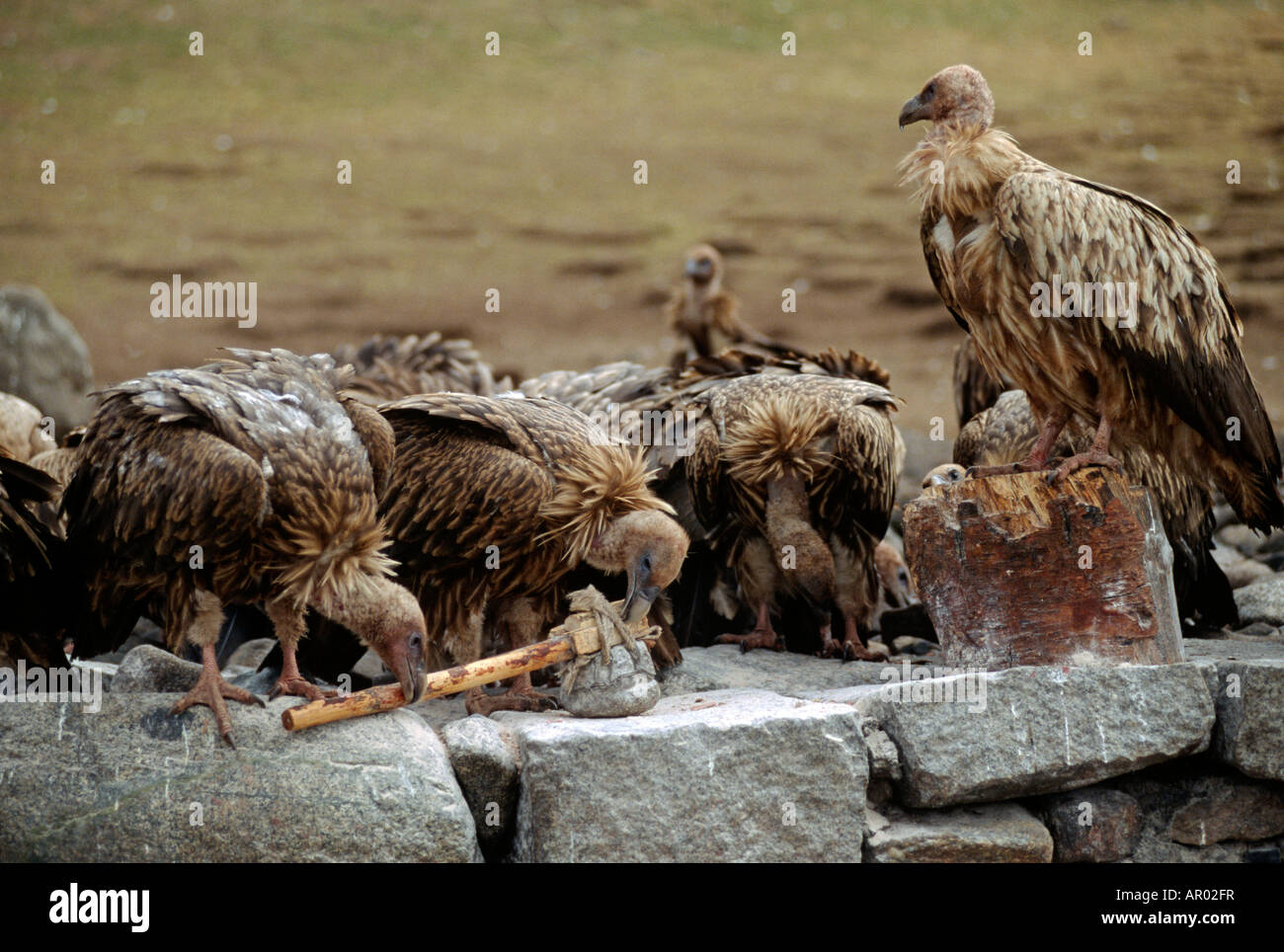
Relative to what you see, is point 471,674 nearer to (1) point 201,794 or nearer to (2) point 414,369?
(1) point 201,794

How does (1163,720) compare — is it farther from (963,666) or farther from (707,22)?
(707,22)

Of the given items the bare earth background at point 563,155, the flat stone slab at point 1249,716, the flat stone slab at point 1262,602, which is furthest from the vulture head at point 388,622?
the bare earth background at point 563,155

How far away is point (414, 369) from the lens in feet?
28.6

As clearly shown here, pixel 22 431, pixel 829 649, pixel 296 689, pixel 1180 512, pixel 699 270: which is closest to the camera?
pixel 296 689

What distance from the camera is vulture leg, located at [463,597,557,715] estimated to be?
5.03m

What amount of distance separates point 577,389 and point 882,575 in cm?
212

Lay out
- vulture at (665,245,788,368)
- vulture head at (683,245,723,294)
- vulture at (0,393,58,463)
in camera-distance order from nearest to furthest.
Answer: vulture at (0,393,58,463)
vulture at (665,245,788,368)
vulture head at (683,245,723,294)

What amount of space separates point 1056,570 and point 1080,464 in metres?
0.39

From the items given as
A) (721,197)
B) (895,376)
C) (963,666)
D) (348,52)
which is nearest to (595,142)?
(721,197)

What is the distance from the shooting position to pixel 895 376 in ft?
43.0

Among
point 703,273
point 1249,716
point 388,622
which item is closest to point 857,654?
point 1249,716

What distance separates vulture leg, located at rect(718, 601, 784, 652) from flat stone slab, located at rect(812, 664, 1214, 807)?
1552mm

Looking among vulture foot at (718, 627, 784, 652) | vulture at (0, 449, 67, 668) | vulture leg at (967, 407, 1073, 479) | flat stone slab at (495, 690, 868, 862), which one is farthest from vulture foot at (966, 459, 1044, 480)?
vulture at (0, 449, 67, 668)

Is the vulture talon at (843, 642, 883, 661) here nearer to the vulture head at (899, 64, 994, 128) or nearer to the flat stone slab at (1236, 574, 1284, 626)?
the flat stone slab at (1236, 574, 1284, 626)
